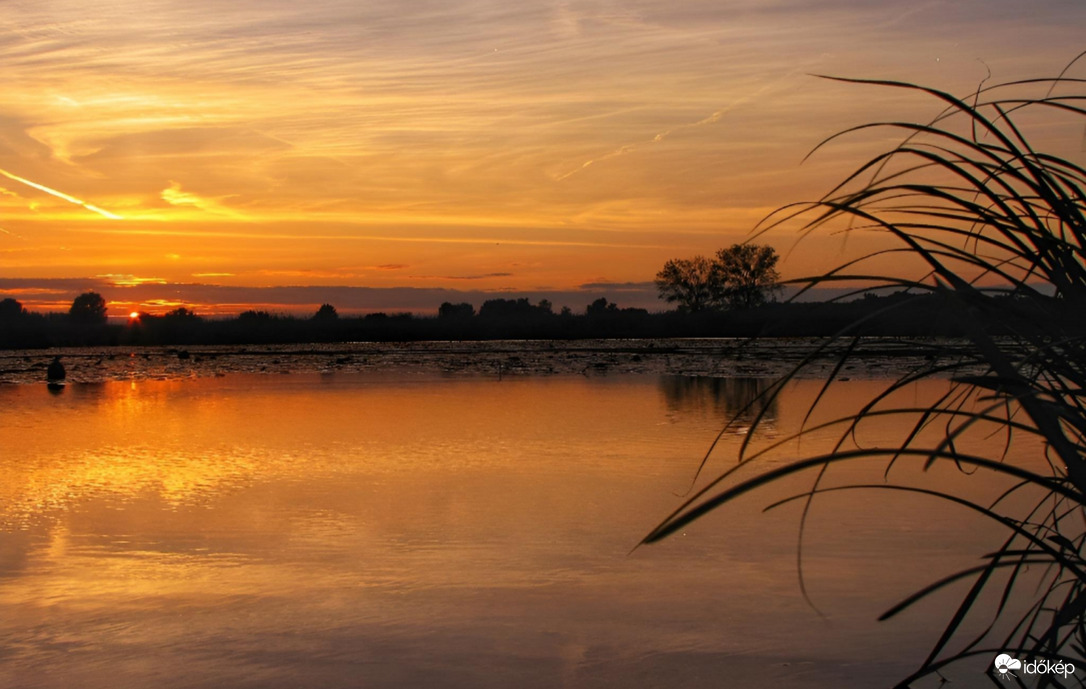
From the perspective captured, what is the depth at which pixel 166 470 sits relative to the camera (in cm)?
657

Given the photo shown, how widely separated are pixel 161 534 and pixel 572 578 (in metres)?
2.08

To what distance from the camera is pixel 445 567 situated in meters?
4.08

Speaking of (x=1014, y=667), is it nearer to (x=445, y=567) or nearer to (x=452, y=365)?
(x=445, y=567)

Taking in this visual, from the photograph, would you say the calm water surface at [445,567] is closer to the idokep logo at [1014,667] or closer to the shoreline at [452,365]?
the idokep logo at [1014,667]

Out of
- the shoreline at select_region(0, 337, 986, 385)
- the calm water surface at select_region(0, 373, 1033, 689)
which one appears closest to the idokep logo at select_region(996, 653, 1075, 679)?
the calm water surface at select_region(0, 373, 1033, 689)

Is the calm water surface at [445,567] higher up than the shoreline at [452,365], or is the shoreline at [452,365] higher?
the shoreline at [452,365]

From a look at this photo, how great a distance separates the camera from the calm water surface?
3123 millimetres

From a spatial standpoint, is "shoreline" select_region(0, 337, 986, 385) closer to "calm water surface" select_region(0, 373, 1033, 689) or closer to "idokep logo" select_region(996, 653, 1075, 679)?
"calm water surface" select_region(0, 373, 1033, 689)

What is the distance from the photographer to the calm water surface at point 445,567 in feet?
10.2

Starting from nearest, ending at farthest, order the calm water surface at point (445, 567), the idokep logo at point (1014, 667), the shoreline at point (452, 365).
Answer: the idokep logo at point (1014, 667), the calm water surface at point (445, 567), the shoreline at point (452, 365)

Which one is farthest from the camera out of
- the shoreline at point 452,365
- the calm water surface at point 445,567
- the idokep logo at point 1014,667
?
the shoreline at point 452,365

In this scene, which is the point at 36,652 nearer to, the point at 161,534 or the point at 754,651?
the point at 161,534

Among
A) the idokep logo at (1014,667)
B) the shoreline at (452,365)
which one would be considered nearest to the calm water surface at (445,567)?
the idokep logo at (1014,667)

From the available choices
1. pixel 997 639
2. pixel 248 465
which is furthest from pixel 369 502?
pixel 997 639
